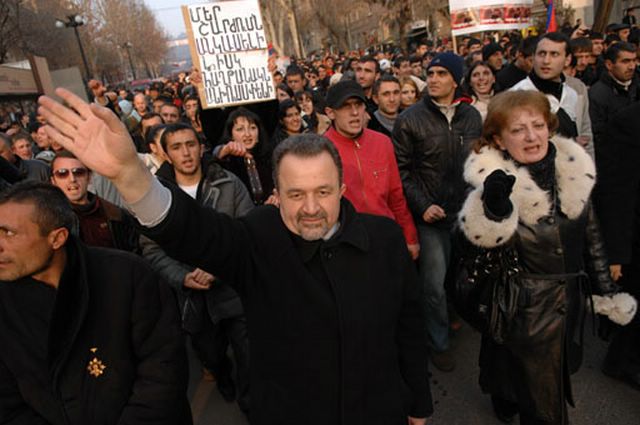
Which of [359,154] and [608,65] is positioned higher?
[608,65]

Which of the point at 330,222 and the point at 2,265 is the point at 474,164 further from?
the point at 2,265

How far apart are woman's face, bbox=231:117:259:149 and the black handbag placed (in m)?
2.45

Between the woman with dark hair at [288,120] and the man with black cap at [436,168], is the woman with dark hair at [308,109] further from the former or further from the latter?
the man with black cap at [436,168]

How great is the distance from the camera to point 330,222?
68.4 inches

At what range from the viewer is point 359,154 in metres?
3.17

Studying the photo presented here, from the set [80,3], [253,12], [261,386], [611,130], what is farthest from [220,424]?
[80,3]

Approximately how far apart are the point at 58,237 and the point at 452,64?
9.67 feet

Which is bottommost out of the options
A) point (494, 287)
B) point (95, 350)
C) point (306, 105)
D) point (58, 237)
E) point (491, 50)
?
point (494, 287)

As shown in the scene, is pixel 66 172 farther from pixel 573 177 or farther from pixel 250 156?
pixel 573 177

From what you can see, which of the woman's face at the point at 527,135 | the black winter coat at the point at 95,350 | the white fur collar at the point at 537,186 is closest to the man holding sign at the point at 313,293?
the black winter coat at the point at 95,350

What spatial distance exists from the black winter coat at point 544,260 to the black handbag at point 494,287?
5 cm

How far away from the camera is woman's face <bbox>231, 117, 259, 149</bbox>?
4.12m

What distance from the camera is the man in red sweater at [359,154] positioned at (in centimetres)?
313

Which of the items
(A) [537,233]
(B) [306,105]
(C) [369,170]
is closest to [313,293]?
(A) [537,233]
